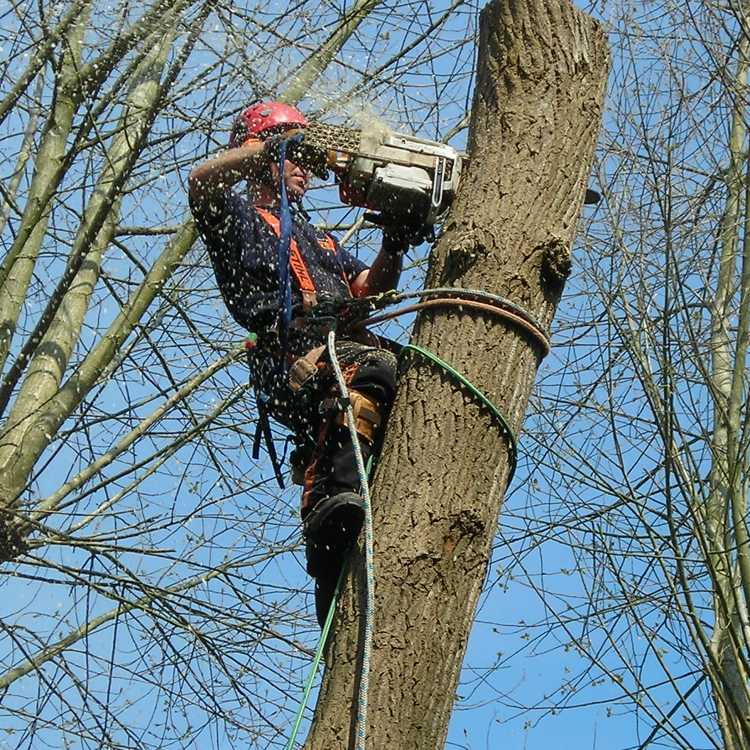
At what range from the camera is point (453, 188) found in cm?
304

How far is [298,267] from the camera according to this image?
137 inches

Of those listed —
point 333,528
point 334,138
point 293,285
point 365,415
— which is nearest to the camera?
point 333,528

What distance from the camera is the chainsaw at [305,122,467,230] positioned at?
3.05 m

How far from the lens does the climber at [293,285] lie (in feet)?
9.84

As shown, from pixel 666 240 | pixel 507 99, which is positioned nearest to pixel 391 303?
pixel 507 99

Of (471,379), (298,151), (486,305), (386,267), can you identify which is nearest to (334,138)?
(298,151)

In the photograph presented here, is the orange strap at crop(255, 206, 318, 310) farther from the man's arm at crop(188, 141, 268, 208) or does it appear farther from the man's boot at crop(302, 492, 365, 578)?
the man's boot at crop(302, 492, 365, 578)

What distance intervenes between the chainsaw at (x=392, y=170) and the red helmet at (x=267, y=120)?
13 cm

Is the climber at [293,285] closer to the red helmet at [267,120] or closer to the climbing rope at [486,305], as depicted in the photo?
the red helmet at [267,120]

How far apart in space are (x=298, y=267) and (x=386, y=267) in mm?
240

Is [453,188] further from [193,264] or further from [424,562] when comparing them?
[193,264]

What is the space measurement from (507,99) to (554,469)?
3.04 meters

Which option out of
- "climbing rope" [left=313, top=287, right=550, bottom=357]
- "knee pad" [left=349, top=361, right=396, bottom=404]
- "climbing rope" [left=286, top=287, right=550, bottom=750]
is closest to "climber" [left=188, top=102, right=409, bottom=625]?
"knee pad" [left=349, top=361, right=396, bottom=404]

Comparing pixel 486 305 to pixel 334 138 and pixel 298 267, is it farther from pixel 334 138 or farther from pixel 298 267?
pixel 298 267
